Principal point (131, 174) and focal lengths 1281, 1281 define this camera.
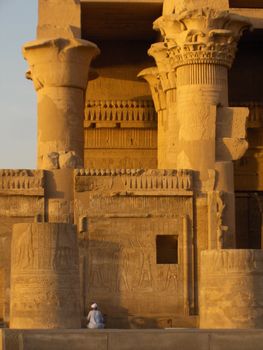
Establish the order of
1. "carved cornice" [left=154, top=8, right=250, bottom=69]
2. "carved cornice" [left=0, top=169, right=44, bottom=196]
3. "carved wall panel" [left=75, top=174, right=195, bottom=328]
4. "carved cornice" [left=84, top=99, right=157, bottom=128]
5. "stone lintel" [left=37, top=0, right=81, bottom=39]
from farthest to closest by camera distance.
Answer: "carved cornice" [left=84, top=99, right=157, bottom=128] < "stone lintel" [left=37, top=0, right=81, bottom=39] < "carved cornice" [left=154, top=8, right=250, bottom=69] < "carved cornice" [left=0, top=169, right=44, bottom=196] < "carved wall panel" [left=75, top=174, right=195, bottom=328]

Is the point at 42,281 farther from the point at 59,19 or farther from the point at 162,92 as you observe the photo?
the point at 162,92

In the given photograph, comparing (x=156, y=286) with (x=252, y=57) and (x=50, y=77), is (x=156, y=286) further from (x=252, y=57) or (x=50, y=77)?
(x=252, y=57)

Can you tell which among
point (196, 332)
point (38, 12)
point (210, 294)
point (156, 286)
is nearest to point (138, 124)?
point (38, 12)

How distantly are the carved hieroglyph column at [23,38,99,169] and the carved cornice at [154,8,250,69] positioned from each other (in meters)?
1.99

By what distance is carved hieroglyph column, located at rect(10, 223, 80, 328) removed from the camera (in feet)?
72.0

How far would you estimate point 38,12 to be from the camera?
29.5 meters

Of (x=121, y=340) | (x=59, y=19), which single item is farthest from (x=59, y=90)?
(x=121, y=340)

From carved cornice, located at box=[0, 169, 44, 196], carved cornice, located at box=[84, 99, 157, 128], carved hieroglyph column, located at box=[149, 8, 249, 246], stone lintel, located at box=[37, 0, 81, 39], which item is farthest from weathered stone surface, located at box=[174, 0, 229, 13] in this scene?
carved cornice, located at box=[84, 99, 157, 128]

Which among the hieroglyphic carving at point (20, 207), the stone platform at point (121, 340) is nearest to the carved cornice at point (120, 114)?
the hieroglyphic carving at point (20, 207)

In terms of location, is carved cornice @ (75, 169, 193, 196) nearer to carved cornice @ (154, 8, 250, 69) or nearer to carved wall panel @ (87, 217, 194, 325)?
carved wall panel @ (87, 217, 194, 325)

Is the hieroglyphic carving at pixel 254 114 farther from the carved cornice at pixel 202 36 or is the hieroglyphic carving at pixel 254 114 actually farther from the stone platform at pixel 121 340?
the stone platform at pixel 121 340

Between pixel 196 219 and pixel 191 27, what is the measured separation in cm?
429

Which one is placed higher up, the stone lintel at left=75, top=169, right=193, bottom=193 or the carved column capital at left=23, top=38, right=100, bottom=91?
the carved column capital at left=23, top=38, right=100, bottom=91

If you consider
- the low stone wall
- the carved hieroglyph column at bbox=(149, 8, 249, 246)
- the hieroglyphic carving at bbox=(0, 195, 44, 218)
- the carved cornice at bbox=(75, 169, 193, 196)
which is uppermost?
the carved hieroglyph column at bbox=(149, 8, 249, 246)
